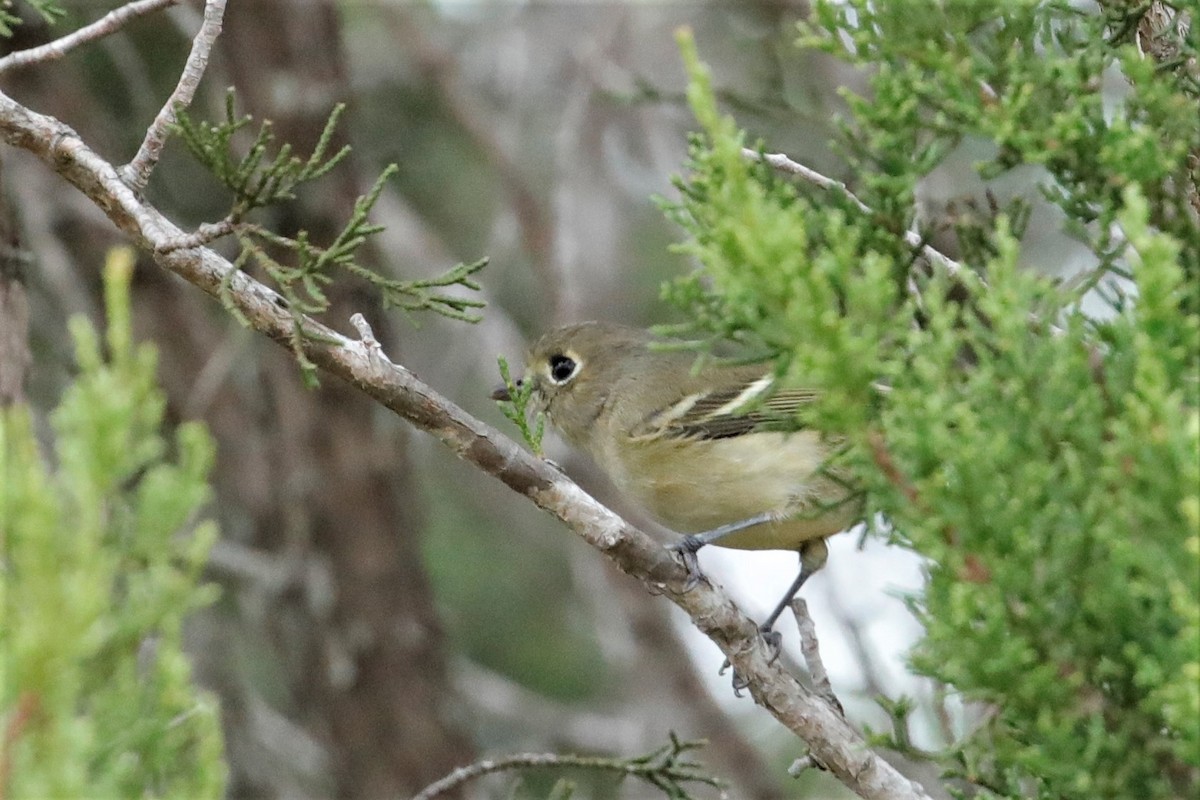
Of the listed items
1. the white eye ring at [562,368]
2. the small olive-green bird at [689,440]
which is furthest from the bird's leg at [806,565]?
the white eye ring at [562,368]

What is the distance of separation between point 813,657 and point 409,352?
4.97 metres

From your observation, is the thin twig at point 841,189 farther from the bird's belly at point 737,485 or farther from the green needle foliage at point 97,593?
the bird's belly at point 737,485

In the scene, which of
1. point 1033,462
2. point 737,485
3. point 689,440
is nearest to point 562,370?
point 689,440

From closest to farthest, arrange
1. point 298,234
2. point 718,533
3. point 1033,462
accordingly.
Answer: point 1033,462
point 298,234
point 718,533

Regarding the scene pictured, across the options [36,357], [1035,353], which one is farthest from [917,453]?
[36,357]

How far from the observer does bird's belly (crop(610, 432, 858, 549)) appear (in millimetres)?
4051

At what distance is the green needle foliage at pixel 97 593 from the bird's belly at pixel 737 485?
7.90ft

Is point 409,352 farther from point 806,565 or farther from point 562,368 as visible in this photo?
point 806,565

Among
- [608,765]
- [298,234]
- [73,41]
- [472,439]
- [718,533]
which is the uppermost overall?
[73,41]

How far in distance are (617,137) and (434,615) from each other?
310cm

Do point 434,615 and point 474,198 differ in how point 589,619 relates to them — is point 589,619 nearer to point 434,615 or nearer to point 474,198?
point 434,615

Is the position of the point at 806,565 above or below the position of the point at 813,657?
above

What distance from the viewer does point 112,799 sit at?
1.63m

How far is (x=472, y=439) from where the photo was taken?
271 centimetres
